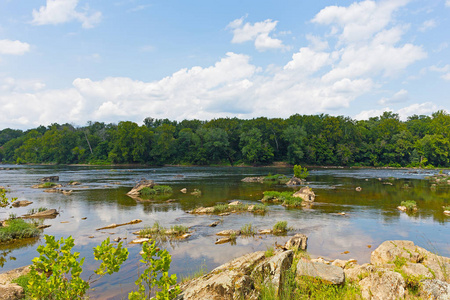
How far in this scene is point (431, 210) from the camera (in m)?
21.5

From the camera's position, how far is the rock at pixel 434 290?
5766 mm

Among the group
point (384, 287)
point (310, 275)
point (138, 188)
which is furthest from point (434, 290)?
point (138, 188)

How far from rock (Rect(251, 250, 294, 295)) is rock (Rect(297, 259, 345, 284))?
466 mm

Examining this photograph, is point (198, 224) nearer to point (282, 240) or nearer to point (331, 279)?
point (282, 240)

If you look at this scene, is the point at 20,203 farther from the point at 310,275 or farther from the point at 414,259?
the point at 414,259

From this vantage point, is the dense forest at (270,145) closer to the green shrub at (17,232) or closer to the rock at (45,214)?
the rock at (45,214)

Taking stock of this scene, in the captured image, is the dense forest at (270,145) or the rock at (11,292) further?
the dense forest at (270,145)

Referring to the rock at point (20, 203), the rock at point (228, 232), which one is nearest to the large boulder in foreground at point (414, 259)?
the rock at point (228, 232)

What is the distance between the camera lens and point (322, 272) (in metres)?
7.55

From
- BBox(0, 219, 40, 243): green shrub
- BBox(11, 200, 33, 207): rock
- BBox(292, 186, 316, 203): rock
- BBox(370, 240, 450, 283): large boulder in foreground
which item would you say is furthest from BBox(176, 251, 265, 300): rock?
BBox(11, 200, 33, 207): rock

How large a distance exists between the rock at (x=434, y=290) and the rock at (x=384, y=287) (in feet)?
1.23

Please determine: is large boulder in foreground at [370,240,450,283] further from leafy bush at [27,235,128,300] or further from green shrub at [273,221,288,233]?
leafy bush at [27,235,128,300]

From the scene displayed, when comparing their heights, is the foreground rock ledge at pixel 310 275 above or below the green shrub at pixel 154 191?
above

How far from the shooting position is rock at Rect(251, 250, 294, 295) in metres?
6.65
